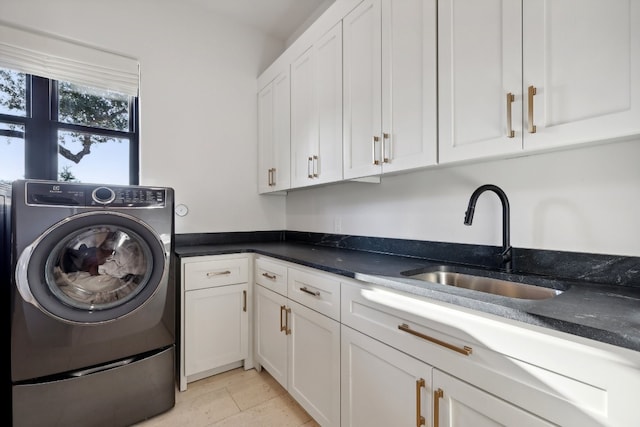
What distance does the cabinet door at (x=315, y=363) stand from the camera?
1438 mm

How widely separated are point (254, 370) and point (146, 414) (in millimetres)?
742

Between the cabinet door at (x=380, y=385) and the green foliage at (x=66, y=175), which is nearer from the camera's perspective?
the cabinet door at (x=380, y=385)

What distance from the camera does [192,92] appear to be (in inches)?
101

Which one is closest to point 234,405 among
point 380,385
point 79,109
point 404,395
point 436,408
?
point 380,385

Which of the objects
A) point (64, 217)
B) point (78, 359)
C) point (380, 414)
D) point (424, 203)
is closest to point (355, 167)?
point (424, 203)

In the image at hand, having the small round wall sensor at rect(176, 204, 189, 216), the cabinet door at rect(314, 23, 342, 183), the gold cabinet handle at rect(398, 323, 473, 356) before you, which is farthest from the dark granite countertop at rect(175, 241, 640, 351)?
the small round wall sensor at rect(176, 204, 189, 216)

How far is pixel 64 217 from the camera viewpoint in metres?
1.46

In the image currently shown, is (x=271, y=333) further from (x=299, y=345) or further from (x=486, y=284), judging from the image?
(x=486, y=284)

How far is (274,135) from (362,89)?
1113 millimetres

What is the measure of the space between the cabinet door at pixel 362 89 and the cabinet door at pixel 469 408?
101 cm

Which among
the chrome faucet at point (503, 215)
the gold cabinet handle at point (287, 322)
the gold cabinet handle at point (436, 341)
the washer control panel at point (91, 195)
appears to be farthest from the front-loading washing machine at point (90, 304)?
the chrome faucet at point (503, 215)

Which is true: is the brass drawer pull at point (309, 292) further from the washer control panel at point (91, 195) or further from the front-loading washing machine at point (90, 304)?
the washer control panel at point (91, 195)

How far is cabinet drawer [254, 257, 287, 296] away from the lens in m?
1.86

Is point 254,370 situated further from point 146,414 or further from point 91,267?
point 91,267
